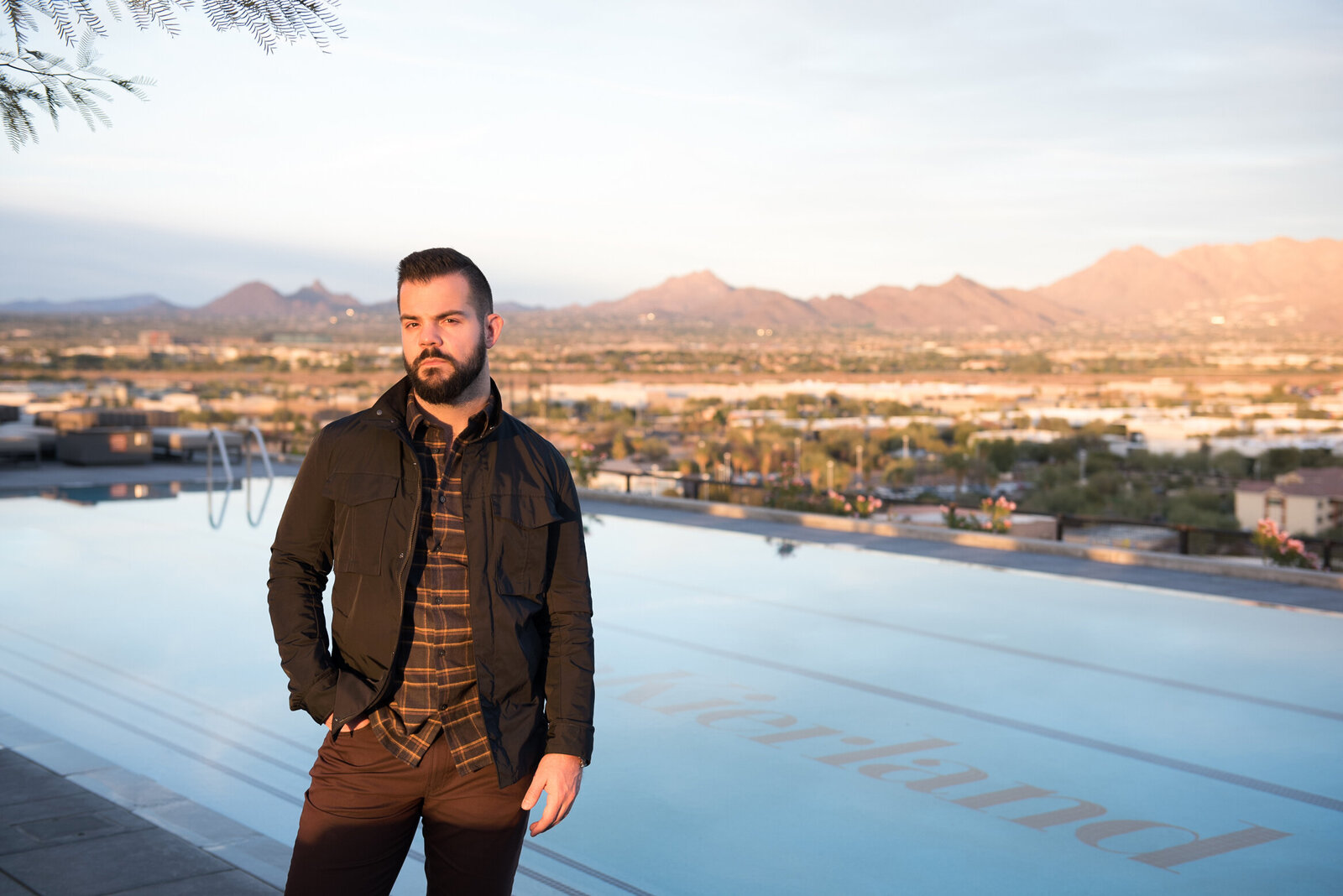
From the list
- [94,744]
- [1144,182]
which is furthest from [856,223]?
[94,744]

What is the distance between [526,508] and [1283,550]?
8789 mm

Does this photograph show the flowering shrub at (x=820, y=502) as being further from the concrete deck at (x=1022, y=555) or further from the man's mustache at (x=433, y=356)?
the man's mustache at (x=433, y=356)

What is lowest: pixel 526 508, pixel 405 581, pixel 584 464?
pixel 584 464

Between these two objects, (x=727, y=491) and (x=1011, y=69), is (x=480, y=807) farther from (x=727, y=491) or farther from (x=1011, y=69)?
(x=1011, y=69)

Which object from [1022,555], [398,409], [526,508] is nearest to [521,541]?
[526,508]

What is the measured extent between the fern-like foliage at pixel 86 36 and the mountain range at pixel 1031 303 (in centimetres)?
5357

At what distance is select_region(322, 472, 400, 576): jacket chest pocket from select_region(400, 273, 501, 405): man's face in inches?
6.2

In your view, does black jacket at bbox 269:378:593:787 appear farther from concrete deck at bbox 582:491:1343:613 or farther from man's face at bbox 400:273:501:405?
concrete deck at bbox 582:491:1343:613

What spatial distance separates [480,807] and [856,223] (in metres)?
57.0

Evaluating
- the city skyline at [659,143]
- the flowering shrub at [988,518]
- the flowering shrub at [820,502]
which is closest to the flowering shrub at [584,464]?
the flowering shrub at [820,502]

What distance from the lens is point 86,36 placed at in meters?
3.08

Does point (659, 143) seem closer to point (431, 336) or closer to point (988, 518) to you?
point (988, 518)

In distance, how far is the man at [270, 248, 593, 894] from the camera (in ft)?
6.16

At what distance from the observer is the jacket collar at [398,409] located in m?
1.95
